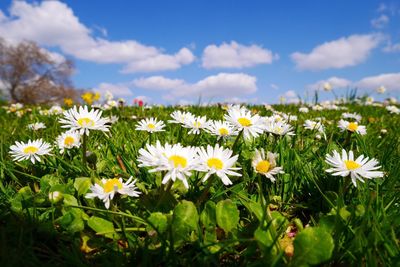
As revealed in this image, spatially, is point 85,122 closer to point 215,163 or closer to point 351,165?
point 215,163

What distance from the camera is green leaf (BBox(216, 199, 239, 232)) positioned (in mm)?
1784

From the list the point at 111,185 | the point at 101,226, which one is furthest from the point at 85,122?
the point at 101,226

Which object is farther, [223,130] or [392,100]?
[392,100]

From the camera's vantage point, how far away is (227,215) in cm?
179

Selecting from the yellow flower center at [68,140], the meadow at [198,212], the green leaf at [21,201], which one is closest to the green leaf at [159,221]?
the meadow at [198,212]

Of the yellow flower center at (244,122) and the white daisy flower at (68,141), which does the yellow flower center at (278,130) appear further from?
the white daisy flower at (68,141)

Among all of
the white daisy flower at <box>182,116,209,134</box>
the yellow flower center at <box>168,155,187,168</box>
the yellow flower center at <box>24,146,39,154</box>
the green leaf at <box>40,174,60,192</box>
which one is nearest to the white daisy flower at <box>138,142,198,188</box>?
the yellow flower center at <box>168,155,187,168</box>

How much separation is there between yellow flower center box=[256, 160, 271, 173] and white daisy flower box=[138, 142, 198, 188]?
14.4 inches

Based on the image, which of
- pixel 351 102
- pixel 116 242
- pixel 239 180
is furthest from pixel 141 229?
pixel 351 102

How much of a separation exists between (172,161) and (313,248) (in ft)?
2.29

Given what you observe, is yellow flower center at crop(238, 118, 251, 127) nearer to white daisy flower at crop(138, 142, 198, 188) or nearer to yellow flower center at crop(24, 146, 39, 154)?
white daisy flower at crop(138, 142, 198, 188)

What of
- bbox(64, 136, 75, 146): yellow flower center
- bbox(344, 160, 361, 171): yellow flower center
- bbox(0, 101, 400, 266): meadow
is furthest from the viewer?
bbox(64, 136, 75, 146): yellow flower center

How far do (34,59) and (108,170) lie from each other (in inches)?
1059

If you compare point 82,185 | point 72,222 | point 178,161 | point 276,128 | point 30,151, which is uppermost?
point 276,128
